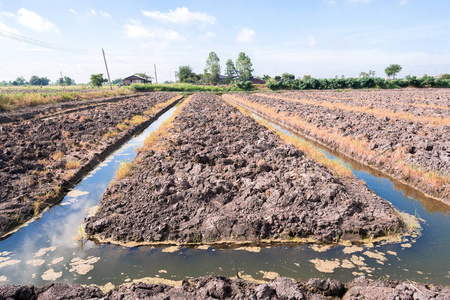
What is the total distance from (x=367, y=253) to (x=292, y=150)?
4.43 meters

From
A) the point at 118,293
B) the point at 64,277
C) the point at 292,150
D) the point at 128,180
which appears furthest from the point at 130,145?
the point at 118,293

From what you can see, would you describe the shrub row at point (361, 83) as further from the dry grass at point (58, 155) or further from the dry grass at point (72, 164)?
the dry grass at point (72, 164)

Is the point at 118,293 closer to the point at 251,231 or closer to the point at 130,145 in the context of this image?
the point at 251,231

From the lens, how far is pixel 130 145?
1345 centimetres

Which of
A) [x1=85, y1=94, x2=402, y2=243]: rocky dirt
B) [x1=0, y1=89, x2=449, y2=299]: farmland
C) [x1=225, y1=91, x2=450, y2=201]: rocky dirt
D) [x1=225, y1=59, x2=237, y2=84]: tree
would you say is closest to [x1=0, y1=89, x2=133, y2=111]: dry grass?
[x1=0, y1=89, x2=449, y2=299]: farmland

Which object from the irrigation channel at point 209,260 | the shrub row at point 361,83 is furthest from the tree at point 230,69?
the irrigation channel at point 209,260

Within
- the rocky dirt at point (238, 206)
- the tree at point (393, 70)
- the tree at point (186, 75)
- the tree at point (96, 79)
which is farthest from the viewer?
the tree at point (393, 70)

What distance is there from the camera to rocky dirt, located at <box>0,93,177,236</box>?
658cm

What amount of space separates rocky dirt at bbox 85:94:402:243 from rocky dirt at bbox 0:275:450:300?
147 centimetres

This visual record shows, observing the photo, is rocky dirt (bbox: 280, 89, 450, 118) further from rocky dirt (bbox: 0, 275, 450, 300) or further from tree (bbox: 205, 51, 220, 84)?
tree (bbox: 205, 51, 220, 84)

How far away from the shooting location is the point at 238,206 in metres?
5.84

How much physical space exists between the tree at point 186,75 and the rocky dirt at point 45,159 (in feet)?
245

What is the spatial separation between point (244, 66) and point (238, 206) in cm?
9600

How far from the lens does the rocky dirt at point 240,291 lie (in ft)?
10.8
